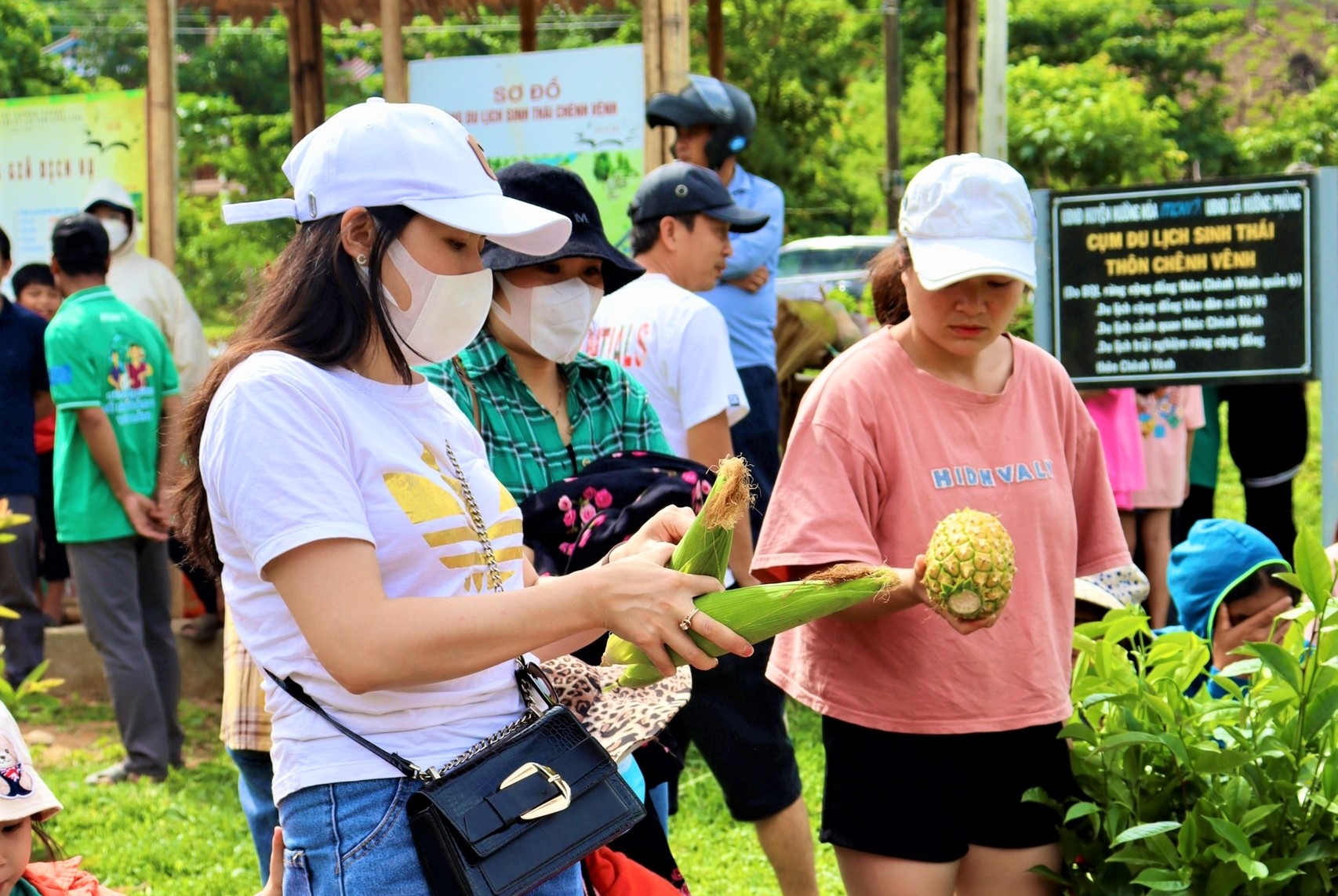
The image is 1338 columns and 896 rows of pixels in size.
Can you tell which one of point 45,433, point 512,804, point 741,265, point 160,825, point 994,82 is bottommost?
point 160,825

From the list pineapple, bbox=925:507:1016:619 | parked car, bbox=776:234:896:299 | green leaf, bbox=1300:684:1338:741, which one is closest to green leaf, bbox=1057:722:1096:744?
green leaf, bbox=1300:684:1338:741

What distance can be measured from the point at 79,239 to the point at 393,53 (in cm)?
210

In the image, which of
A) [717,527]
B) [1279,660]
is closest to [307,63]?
[1279,660]

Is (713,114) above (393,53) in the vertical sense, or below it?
below

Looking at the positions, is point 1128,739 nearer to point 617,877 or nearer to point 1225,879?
point 1225,879

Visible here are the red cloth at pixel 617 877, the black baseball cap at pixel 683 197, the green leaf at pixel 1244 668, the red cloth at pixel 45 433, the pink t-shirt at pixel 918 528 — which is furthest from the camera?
the red cloth at pixel 45 433

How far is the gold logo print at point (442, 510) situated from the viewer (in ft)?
6.25

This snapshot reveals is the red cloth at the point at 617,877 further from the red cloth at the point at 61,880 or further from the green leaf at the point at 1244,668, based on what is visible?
the green leaf at the point at 1244,668

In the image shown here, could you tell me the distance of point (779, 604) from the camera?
197cm

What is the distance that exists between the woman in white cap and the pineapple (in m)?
0.52

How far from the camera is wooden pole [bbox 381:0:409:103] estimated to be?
727 cm

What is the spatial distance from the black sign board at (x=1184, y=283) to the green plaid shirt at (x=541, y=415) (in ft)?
10.5

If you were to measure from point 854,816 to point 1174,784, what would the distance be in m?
0.62

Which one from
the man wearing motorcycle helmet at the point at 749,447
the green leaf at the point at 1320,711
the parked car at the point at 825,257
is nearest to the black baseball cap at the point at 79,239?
the man wearing motorcycle helmet at the point at 749,447
